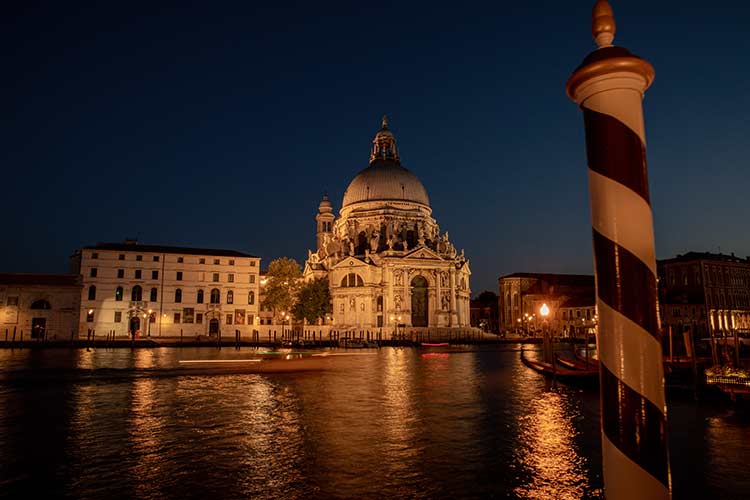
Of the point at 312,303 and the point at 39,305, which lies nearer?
the point at 39,305

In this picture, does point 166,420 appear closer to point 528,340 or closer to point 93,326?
point 93,326

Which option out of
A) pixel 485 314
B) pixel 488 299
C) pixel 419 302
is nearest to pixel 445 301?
pixel 419 302

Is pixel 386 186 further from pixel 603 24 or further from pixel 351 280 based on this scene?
pixel 603 24

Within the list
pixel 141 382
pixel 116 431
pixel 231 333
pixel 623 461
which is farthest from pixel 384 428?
pixel 231 333

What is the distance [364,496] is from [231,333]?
5873 centimetres

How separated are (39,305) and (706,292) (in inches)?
3069

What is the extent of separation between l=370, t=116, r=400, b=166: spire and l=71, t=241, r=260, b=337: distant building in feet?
92.2

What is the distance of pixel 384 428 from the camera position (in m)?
10.4

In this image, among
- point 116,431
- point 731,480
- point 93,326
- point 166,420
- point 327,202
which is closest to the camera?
point 731,480

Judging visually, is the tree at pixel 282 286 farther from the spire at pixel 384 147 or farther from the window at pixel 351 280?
the spire at pixel 384 147

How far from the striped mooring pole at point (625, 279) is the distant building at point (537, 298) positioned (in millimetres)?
81443

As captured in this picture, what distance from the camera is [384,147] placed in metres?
83.4

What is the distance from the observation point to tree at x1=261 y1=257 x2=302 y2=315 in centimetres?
6350

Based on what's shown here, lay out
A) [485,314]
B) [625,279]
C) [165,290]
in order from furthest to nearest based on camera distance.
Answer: [485,314]
[165,290]
[625,279]
